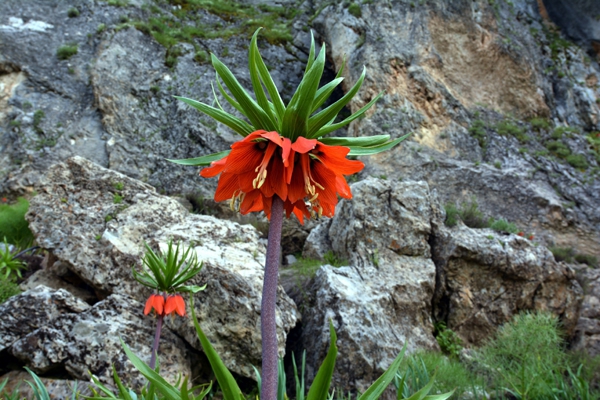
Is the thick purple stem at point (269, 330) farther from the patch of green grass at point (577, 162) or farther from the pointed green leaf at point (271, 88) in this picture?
the patch of green grass at point (577, 162)

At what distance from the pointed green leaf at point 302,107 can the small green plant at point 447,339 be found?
5336 mm

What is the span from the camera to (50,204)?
536 cm

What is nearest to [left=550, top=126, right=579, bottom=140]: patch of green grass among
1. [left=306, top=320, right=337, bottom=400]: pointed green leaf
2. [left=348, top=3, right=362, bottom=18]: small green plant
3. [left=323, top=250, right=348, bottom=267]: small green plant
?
[left=348, top=3, right=362, bottom=18]: small green plant

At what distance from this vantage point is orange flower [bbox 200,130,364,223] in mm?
1232

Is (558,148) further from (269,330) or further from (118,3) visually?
(118,3)

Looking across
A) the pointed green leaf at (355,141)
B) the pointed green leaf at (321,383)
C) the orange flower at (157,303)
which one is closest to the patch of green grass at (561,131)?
the orange flower at (157,303)

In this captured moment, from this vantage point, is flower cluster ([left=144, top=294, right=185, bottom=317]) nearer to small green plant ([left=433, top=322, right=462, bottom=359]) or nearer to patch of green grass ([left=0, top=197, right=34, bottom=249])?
small green plant ([left=433, top=322, right=462, bottom=359])

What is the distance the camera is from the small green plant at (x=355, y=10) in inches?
537

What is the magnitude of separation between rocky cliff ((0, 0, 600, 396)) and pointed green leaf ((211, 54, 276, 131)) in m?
3.22

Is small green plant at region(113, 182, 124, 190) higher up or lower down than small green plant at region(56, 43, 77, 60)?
lower down

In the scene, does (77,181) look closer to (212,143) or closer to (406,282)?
(406,282)

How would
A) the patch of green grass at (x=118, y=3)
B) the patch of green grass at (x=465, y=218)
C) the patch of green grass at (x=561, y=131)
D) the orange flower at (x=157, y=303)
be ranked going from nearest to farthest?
the orange flower at (x=157, y=303) < the patch of green grass at (x=465, y=218) < the patch of green grass at (x=561, y=131) < the patch of green grass at (x=118, y=3)

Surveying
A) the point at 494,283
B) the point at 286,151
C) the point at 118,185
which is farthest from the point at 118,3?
the point at 286,151

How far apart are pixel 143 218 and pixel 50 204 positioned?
53.2 inches
